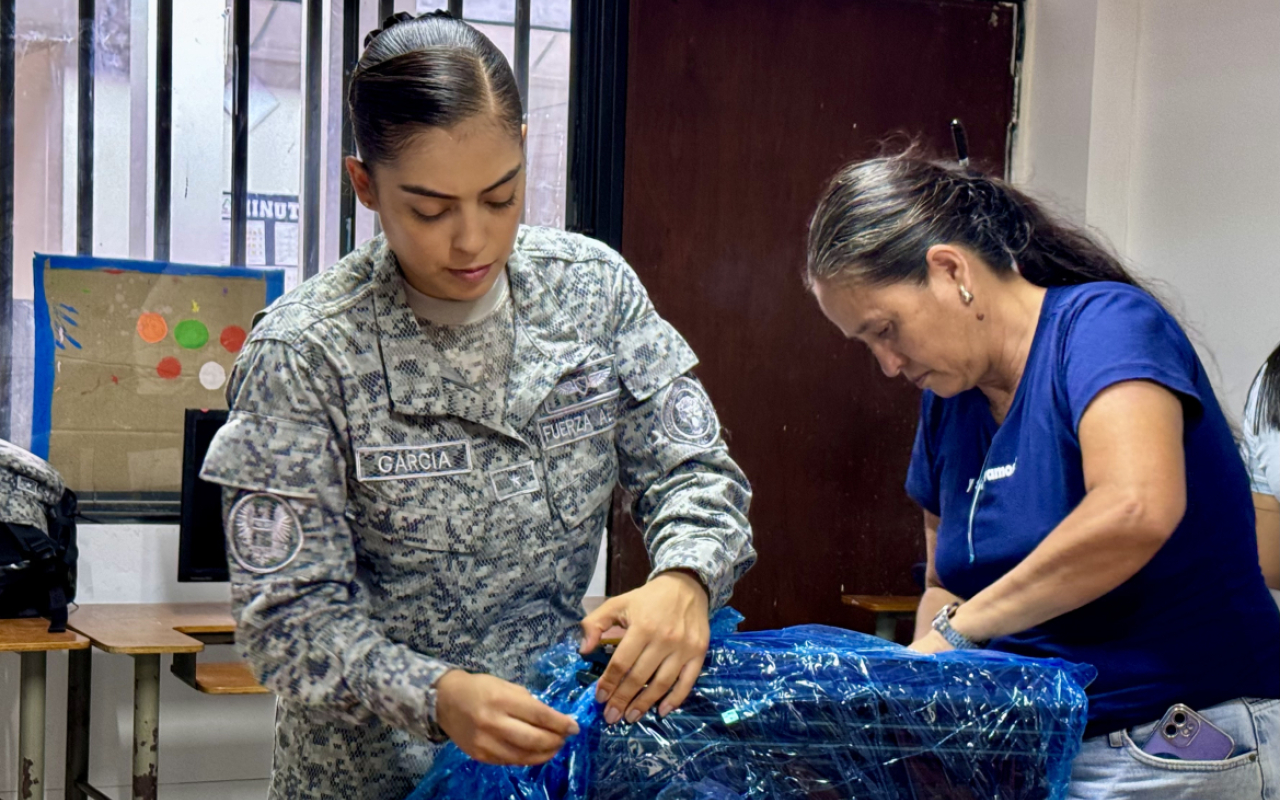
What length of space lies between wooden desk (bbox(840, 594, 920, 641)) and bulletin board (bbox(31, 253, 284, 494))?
5.30ft

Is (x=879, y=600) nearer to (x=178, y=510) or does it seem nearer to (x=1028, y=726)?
(x=178, y=510)

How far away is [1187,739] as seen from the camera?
3.67ft

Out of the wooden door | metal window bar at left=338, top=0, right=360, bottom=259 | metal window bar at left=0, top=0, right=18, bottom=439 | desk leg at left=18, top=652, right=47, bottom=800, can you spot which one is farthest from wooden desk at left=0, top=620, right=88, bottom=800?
the wooden door

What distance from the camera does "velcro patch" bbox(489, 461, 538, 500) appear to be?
109cm

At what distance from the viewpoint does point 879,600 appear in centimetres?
318

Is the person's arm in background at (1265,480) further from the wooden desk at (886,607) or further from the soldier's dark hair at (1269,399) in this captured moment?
the wooden desk at (886,607)

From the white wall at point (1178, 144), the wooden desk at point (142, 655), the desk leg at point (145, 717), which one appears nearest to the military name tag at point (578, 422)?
the wooden desk at point (142, 655)

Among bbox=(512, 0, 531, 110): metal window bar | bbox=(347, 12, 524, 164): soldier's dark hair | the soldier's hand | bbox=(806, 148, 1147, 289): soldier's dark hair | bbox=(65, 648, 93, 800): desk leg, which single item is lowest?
bbox=(65, 648, 93, 800): desk leg

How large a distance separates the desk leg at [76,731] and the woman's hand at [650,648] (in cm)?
220

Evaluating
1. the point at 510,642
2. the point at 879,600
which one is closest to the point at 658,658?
the point at 510,642

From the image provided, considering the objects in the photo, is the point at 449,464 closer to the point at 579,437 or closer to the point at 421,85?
the point at 579,437

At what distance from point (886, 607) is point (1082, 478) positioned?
78.3 inches

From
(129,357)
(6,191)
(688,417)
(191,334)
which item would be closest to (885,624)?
(191,334)

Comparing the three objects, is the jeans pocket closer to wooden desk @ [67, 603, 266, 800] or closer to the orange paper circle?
wooden desk @ [67, 603, 266, 800]
